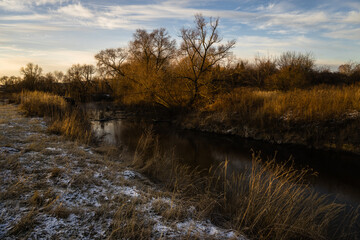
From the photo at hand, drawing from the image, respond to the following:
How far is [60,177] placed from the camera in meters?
3.75

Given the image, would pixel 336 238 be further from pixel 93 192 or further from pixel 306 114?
pixel 306 114

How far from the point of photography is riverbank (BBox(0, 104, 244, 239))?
2492 millimetres

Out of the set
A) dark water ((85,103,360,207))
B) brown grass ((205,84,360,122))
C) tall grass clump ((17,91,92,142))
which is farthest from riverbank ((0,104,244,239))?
brown grass ((205,84,360,122))

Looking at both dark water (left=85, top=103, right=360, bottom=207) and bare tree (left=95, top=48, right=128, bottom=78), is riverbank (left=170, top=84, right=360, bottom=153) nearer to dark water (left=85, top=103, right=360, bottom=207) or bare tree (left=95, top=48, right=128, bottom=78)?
dark water (left=85, top=103, right=360, bottom=207)

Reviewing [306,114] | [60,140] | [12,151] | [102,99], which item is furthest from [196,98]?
[102,99]

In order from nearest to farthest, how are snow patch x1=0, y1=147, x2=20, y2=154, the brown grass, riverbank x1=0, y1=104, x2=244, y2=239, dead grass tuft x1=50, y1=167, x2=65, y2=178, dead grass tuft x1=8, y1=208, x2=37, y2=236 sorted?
dead grass tuft x1=8, y1=208, x2=37, y2=236 → riverbank x1=0, y1=104, x2=244, y2=239 → dead grass tuft x1=50, y1=167, x2=65, y2=178 → snow patch x1=0, y1=147, x2=20, y2=154 → the brown grass

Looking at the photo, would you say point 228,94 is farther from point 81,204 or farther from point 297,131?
point 81,204

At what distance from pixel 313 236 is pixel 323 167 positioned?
6231mm

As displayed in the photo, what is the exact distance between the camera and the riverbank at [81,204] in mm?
2492

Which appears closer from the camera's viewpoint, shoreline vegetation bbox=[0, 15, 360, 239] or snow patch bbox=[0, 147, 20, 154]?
shoreline vegetation bbox=[0, 15, 360, 239]

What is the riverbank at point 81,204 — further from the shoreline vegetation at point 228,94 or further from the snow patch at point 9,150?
the shoreline vegetation at point 228,94

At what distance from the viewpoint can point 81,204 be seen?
307cm

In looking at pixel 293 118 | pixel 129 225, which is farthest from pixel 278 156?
pixel 129 225

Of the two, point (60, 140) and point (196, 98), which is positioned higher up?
point (196, 98)
